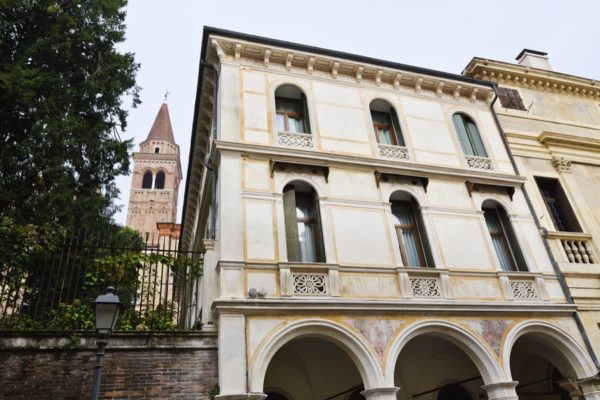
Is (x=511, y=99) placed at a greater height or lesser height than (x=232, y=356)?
greater

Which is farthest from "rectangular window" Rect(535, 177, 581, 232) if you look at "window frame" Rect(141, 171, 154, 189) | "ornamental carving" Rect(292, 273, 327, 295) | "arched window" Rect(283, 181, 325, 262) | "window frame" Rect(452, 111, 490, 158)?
"window frame" Rect(141, 171, 154, 189)

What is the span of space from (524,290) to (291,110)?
8.25m

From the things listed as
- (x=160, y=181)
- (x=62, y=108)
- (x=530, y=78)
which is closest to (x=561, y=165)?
(x=530, y=78)

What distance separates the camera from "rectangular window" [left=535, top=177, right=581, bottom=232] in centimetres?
1348

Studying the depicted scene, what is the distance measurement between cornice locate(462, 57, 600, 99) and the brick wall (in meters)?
13.5

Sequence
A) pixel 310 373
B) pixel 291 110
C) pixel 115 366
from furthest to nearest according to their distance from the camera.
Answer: pixel 291 110
pixel 310 373
pixel 115 366

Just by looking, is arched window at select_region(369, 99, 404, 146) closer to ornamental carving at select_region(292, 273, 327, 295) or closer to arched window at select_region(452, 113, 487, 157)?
arched window at select_region(452, 113, 487, 157)

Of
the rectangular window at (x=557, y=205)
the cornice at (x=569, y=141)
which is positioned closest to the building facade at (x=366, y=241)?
the rectangular window at (x=557, y=205)

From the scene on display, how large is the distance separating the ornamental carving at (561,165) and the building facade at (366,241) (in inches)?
80.6

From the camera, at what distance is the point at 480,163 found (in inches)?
522

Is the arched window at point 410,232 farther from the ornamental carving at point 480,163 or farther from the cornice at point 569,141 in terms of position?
the cornice at point 569,141

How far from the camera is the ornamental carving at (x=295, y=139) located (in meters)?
11.5

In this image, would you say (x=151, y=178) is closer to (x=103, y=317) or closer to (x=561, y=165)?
(x=561, y=165)

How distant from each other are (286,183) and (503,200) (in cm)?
685
